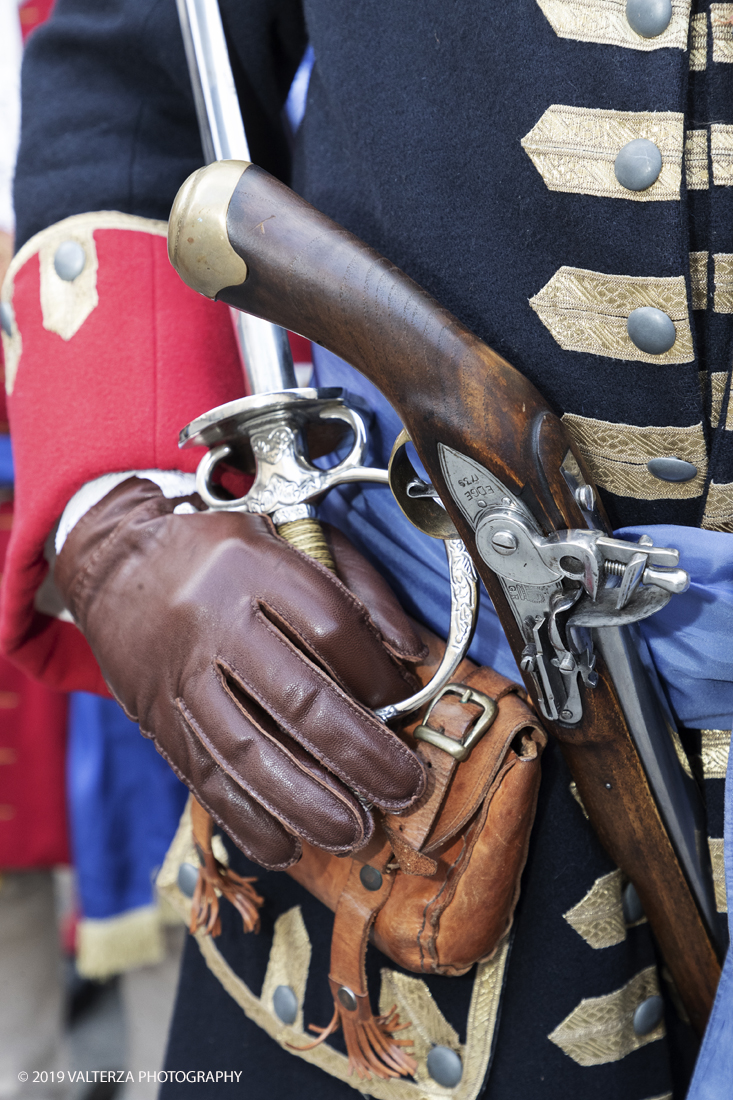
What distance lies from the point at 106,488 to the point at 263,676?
337 mm

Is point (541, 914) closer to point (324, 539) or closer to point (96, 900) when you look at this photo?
point (324, 539)

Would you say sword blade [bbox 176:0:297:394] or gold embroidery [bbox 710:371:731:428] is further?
sword blade [bbox 176:0:297:394]

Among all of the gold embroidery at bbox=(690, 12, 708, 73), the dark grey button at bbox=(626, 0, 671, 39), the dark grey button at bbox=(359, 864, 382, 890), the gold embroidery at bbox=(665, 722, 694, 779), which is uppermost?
the dark grey button at bbox=(626, 0, 671, 39)

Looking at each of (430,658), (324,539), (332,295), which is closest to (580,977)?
(430,658)

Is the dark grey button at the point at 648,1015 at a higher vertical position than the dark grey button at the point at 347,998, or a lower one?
lower

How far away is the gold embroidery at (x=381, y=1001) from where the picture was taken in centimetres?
93

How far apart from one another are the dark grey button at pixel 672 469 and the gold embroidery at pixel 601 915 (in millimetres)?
446

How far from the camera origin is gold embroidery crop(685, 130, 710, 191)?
688 millimetres

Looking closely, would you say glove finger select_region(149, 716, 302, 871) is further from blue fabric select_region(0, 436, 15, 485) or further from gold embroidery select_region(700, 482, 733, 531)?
blue fabric select_region(0, 436, 15, 485)

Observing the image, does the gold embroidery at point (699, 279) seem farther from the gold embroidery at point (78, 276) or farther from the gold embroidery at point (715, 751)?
the gold embroidery at point (78, 276)

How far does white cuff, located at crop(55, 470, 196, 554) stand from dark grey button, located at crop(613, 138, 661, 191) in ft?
1.80

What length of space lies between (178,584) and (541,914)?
0.52 m

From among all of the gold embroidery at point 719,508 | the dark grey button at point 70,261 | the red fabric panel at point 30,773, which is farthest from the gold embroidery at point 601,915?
the red fabric panel at point 30,773

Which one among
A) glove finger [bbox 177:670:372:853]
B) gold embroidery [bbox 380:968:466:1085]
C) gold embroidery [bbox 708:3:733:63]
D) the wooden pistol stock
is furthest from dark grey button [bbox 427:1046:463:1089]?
gold embroidery [bbox 708:3:733:63]
